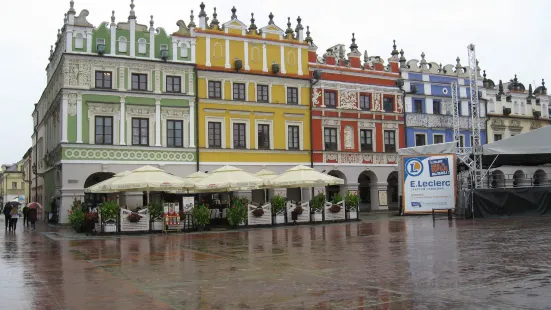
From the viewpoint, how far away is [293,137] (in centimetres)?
3934

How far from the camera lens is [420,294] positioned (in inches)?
339

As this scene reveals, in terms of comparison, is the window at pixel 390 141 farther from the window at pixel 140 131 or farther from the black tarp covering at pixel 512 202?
the window at pixel 140 131

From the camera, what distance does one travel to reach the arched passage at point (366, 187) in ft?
138

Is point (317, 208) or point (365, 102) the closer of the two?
point (317, 208)

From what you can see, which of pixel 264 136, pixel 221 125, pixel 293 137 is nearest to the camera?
pixel 221 125

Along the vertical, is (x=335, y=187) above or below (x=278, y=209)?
above

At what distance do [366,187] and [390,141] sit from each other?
157 inches

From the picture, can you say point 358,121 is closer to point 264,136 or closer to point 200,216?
point 264,136

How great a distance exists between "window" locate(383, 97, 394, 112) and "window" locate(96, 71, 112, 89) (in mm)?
20076

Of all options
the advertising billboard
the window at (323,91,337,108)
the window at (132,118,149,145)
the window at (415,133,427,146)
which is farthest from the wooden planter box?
the window at (415,133,427,146)

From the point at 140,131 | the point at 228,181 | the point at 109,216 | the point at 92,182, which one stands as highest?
the point at 140,131

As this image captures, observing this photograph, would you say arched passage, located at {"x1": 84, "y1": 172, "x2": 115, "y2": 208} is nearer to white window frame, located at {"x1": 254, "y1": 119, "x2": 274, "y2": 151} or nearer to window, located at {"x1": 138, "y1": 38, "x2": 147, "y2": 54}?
window, located at {"x1": 138, "y1": 38, "x2": 147, "y2": 54}

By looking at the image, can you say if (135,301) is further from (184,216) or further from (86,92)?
(86,92)

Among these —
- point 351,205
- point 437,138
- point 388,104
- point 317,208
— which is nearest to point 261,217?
point 317,208
